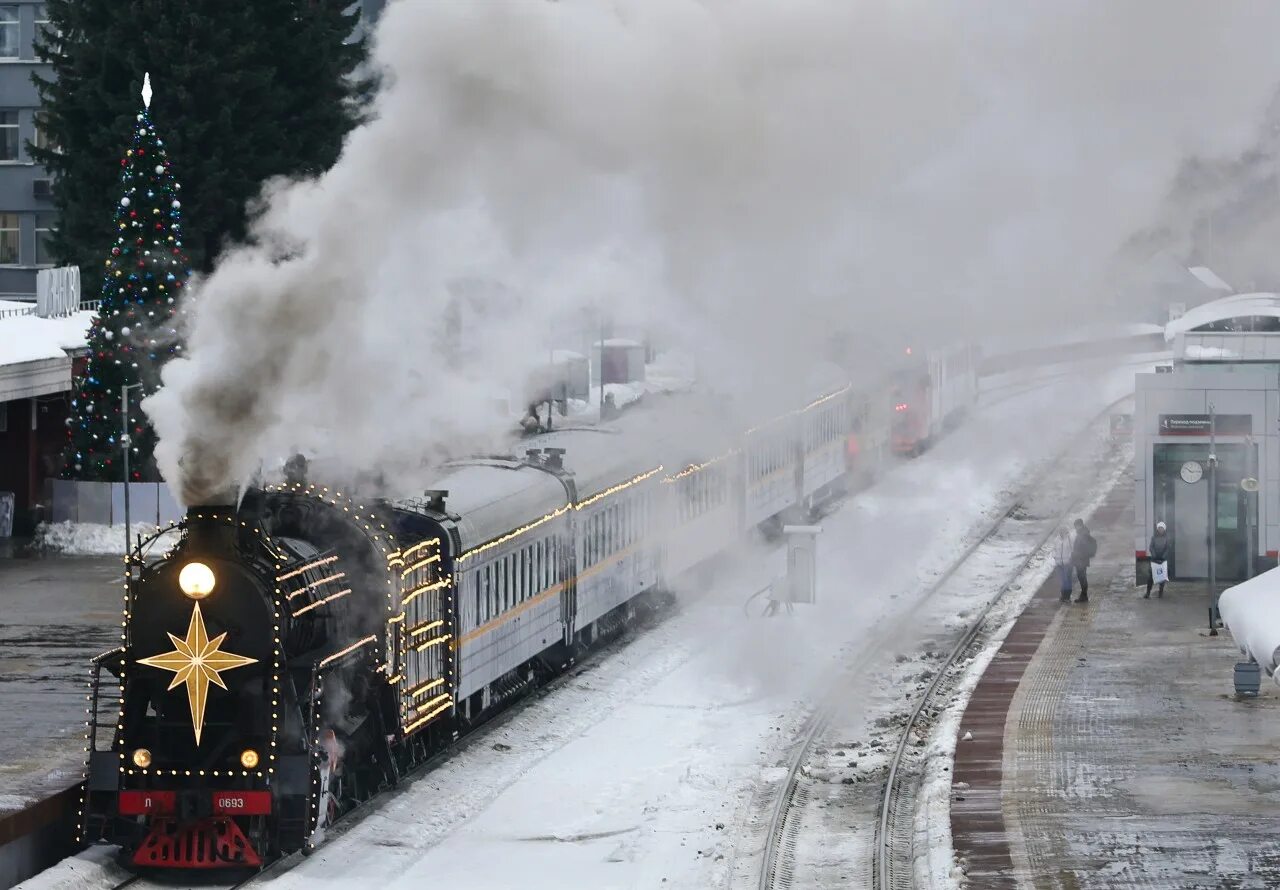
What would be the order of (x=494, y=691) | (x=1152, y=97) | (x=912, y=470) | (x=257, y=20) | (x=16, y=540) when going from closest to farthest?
(x=1152, y=97) → (x=494, y=691) → (x=16, y=540) → (x=257, y=20) → (x=912, y=470)

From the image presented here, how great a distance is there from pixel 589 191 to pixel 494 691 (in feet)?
18.9

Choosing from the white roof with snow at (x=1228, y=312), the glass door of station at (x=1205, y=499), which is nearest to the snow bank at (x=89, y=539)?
the glass door of station at (x=1205, y=499)

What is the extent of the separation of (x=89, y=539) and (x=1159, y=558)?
63.0 feet

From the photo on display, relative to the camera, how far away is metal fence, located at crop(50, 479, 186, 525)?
3859 cm

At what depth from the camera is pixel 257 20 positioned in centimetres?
4581

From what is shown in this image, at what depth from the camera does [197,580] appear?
16625 mm

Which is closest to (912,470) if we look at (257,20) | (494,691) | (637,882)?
(257,20)

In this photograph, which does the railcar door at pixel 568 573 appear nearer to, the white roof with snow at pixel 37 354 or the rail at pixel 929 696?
the rail at pixel 929 696

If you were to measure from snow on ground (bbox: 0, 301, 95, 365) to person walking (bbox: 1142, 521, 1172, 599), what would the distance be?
19.6 meters

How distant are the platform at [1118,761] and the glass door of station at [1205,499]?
150 cm

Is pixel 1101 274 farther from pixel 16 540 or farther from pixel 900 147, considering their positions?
pixel 16 540

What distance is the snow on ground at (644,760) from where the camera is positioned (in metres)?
17.4

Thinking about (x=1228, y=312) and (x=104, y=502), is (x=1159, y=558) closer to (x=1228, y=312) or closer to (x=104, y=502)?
(x=1228, y=312)

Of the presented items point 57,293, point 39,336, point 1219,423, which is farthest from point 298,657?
point 57,293
